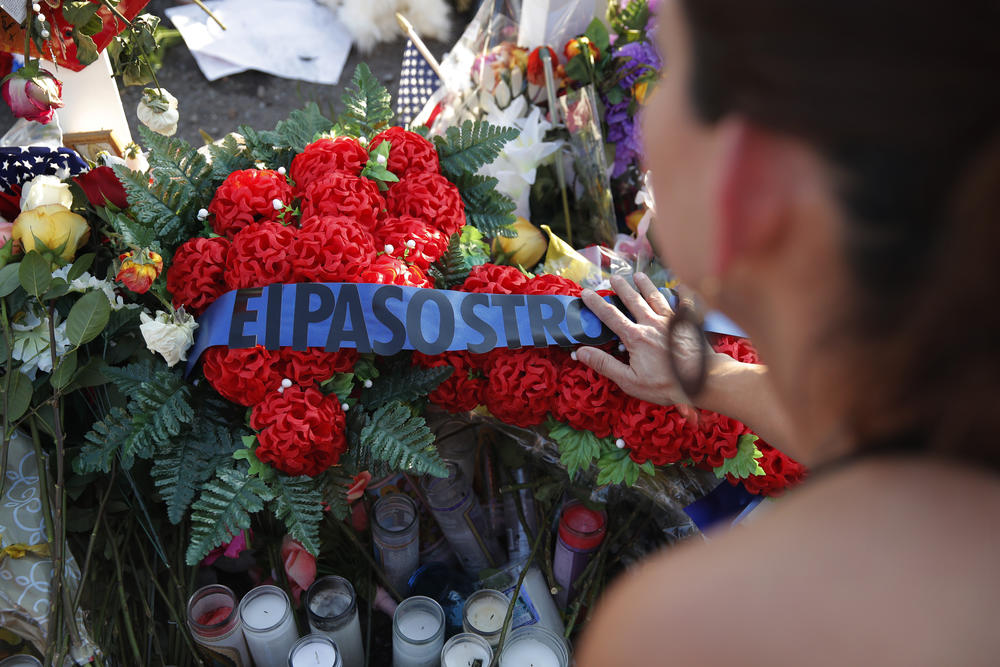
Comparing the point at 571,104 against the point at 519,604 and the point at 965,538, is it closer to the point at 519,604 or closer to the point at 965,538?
the point at 519,604

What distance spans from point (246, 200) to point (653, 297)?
2.56 ft

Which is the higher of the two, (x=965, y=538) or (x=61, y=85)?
(x=965, y=538)

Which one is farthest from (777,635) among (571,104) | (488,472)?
(571,104)

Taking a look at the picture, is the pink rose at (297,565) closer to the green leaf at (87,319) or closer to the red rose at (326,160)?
the green leaf at (87,319)

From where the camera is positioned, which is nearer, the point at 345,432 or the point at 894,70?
the point at 894,70

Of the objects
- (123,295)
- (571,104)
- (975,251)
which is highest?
(975,251)

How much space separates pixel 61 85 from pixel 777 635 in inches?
78.9

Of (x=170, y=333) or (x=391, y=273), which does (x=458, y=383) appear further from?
(x=170, y=333)

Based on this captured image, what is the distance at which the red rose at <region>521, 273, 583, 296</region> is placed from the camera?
1454 mm

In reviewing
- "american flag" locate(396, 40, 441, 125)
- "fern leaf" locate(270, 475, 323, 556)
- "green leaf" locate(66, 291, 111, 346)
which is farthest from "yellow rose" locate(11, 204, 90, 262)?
"american flag" locate(396, 40, 441, 125)

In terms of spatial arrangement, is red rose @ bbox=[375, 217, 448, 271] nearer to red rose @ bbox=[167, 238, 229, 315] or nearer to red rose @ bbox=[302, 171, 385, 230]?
red rose @ bbox=[302, 171, 385, 230]

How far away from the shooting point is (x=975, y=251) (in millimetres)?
459

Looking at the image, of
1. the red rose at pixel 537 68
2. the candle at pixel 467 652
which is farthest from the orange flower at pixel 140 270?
the red rose at pixel 537 68

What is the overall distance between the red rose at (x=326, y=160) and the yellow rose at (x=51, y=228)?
1.43ft
